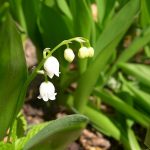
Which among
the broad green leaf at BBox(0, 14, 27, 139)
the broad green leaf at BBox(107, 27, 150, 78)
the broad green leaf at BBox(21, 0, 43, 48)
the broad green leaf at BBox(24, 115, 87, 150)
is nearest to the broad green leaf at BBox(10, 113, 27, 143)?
the broad green leaf at BBox(0, 14, 27, 139)

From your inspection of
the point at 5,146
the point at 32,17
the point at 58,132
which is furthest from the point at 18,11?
the point at 58,132

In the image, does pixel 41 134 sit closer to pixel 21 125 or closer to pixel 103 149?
pixel 21 125

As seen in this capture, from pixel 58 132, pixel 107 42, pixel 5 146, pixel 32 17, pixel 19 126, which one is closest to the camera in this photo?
pixel 58 132

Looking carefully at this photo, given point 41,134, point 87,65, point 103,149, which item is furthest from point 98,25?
point 41,134

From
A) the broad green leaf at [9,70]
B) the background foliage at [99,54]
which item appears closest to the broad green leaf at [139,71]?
the background foliage at [99,54]

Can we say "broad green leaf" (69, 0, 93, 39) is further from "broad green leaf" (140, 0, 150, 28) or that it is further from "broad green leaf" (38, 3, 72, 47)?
"broad green leaf" (140, 0, 150, 28)

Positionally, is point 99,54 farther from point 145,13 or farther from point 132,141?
point 132,141

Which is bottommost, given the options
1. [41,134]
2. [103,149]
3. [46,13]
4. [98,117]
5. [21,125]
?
[103,149]
